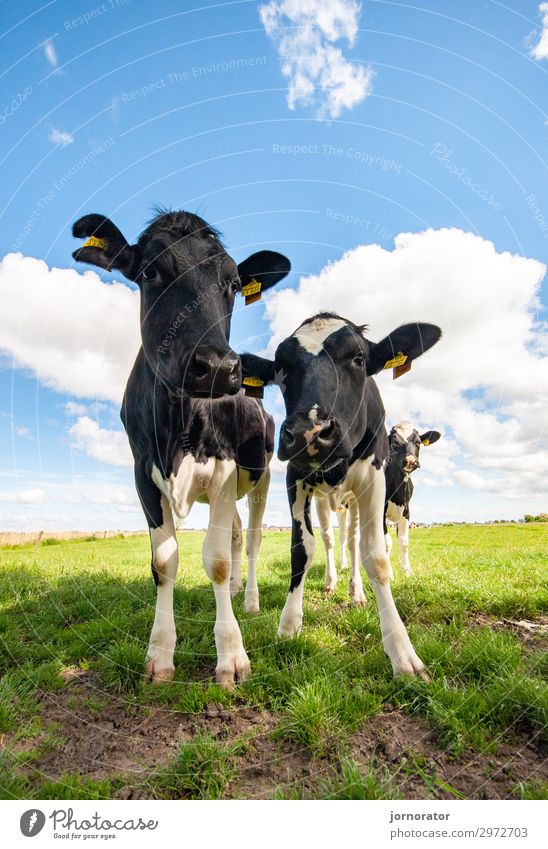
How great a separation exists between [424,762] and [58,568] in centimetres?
815

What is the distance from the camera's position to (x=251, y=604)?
248 inches

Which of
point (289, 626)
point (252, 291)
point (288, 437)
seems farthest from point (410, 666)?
point (252, 291)

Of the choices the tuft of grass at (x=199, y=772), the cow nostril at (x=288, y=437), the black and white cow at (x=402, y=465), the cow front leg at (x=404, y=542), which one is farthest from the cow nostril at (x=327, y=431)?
the black and white cow at (x=402, y=465)

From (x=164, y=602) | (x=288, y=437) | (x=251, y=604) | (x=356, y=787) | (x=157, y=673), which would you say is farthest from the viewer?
(x=251, y=604)

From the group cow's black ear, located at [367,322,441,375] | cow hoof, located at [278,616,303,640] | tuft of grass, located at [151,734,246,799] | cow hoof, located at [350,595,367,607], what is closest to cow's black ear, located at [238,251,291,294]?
cow's black ear, located at [367,322,441,375]

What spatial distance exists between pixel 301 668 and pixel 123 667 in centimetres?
159

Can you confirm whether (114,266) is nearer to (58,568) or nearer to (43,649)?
(43,649)

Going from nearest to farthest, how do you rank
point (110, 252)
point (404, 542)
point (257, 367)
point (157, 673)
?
point (157, 673) < point (110, 252) < point (257, 367) < point (404, 542)

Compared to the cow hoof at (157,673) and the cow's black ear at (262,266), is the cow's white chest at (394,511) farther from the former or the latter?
the cow hoof at (157,673)

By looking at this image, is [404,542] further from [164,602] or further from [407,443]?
[164,602]

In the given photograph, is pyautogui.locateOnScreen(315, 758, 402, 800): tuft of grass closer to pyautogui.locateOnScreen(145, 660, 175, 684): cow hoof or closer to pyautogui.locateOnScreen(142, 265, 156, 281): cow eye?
pyautogui.locateOnScreen(145, 660, 175, 684): cow hoof

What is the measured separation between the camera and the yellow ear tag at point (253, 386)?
5.78 m

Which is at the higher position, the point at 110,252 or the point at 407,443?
the point at 110,252

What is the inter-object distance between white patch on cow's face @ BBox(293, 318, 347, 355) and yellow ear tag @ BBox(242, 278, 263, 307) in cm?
87
